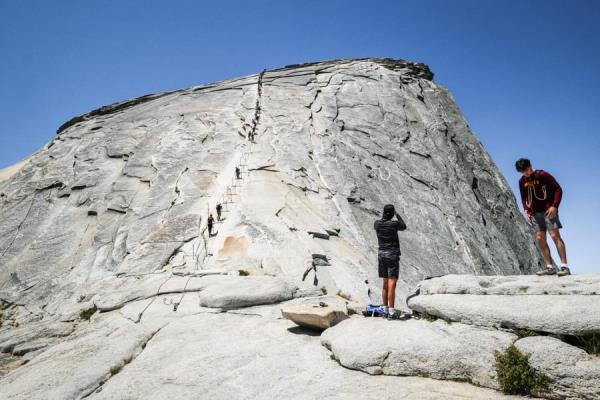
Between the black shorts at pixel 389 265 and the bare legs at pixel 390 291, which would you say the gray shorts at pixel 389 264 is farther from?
the bare legs at pixel 390 291

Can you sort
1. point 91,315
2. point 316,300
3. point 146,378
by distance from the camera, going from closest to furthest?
point 146,378, point 316,300, point 91,315

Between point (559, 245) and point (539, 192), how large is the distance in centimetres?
123

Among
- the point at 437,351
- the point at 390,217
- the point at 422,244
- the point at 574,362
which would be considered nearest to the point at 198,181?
the point at 422,244

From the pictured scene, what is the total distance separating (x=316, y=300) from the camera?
11.5 meters

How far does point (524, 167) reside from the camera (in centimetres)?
928

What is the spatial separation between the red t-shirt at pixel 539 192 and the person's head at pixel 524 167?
10 cm

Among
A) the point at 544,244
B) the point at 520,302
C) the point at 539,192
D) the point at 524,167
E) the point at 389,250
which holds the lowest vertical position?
the point at 520,302

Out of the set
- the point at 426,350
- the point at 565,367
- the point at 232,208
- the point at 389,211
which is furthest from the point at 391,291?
the point at 232,208

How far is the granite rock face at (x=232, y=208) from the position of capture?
12.2 meters

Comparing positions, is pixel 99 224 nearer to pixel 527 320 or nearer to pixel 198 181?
pixel 198 181

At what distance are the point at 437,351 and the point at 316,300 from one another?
495cm

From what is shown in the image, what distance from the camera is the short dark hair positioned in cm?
924

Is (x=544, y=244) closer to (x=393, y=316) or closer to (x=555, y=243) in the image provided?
(x=555, y=243)

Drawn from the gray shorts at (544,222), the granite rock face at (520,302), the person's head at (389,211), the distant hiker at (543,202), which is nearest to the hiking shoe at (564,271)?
the distant hiker at (543,202)
